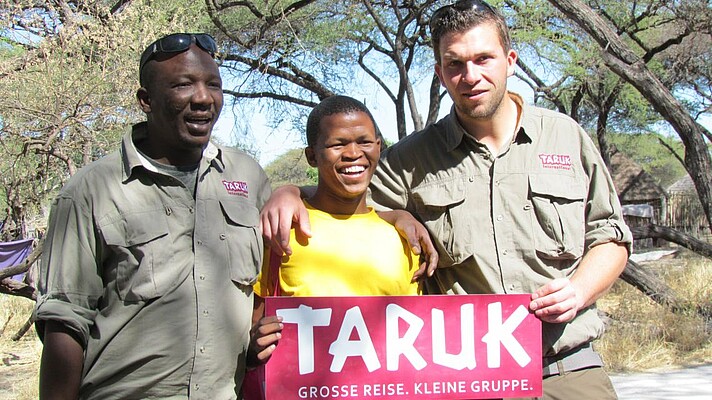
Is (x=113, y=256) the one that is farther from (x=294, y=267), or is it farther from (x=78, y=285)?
(x=294, y=267)

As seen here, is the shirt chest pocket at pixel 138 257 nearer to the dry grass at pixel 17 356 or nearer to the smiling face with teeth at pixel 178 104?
the smiling face with teeth at pixel 178 104

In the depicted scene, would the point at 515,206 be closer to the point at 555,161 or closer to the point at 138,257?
the point at 555,161

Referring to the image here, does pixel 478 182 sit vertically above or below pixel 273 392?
above

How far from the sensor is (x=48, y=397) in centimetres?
217

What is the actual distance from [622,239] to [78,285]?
1981mm

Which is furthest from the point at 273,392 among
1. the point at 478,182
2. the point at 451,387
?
the point at 478,182

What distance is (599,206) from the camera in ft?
9.30

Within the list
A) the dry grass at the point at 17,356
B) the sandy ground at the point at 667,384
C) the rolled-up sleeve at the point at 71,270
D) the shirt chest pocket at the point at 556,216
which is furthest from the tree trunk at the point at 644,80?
the dry grass at the point at 17,356

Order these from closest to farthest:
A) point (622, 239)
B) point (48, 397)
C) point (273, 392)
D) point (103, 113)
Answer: point (48, 397) < point (273, 392) < point (622, 239) < point (103, 113)

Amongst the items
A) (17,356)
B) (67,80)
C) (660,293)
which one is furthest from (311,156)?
(17,356)

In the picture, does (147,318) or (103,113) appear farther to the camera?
(103,113)

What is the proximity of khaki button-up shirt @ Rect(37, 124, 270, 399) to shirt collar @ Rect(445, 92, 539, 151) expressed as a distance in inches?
38.8

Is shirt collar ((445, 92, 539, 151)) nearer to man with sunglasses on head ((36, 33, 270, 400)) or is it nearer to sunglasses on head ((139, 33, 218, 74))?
man with sunglasses on head ((36, 33, 270, 400))

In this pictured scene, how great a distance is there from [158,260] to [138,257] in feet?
0.20
